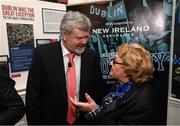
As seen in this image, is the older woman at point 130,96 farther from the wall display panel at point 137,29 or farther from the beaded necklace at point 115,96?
the wall display panel at point 137,29

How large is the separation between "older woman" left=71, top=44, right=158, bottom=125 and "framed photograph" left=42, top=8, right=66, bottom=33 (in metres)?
1.76

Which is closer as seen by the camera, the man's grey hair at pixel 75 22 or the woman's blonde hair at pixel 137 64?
the woman's blonde hair at pixel 137 64

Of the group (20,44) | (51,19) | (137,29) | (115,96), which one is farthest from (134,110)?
(51,19)

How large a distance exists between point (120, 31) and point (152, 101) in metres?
1.26

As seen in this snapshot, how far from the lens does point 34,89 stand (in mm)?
1781

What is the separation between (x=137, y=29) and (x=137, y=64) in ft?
3.43

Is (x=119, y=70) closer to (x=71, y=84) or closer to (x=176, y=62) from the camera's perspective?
(x=71, y=84)

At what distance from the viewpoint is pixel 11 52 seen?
2.71 meters

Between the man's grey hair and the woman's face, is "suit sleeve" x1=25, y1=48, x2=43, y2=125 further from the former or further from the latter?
the woman's face

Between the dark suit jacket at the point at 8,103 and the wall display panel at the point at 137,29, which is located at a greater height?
the wall display panel at the point at 137,29

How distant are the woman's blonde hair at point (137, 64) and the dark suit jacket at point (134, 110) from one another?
0.18 feet

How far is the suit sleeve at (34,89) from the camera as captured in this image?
1.76 m

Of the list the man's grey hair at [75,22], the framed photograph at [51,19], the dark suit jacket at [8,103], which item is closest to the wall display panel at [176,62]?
the man's grey hair at [75,22]

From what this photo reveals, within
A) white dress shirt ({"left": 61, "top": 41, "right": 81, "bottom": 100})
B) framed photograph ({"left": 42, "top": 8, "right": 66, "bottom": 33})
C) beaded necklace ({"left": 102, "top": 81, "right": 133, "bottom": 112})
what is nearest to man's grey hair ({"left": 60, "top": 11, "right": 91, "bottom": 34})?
white dress shirt ({"left": 61, "top": 41, "right": 81, "bottom": 100})
